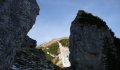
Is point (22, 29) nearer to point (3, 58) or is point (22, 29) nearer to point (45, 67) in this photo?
point (3, 58)

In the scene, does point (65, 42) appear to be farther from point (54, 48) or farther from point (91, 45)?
point (91, 45)

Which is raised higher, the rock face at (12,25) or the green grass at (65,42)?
the green grass at (65,42)

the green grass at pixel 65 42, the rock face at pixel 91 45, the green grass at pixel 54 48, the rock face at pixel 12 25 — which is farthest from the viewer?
the green grass at pixel 65 42

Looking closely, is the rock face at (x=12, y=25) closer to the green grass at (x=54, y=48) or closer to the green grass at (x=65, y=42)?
the green grass at (x=54, y=48)

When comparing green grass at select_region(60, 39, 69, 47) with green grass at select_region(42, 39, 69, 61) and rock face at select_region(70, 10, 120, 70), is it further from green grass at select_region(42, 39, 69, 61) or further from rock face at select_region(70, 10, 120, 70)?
rock face at select_region(70, 10, 120, 70)

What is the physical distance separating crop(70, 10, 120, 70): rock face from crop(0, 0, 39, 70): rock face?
14.4 metres

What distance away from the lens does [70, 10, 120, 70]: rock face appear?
1193 inches

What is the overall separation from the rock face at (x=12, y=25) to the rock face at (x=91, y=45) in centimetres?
1442

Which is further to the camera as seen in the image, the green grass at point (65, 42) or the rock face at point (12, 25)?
the green grass at point (65, 42)

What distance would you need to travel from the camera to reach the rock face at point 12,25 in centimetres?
1524

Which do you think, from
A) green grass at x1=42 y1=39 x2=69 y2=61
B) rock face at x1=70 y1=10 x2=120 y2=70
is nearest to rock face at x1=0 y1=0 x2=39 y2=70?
rock face at x1=70 y1=10 x2=120 y2=70

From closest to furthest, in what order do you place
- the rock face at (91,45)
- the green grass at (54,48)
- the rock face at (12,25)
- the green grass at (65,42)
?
the rock face at (12,25)
the rock face at (91,45)
the green grass at (54,48)
the green grass at (65,42)

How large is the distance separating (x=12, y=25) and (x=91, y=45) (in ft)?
54.4

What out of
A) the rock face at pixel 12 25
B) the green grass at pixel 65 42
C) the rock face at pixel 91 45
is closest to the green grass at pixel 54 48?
the green grass at pixel 65 42
